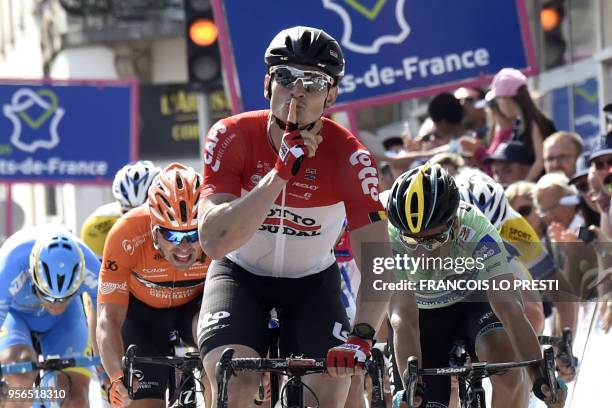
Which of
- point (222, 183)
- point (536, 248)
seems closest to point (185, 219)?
point (222, 183)

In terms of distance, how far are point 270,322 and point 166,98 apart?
106 ft

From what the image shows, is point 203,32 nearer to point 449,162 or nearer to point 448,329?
point 449,162

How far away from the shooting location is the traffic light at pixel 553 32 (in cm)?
1892

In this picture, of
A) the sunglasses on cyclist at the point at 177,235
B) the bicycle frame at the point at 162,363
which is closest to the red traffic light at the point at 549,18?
the sunglasses on cyclist at the point at 177,235

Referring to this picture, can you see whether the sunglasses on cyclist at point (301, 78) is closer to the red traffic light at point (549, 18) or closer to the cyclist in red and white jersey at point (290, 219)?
the cyclist in red and white jersey at point (290, 219)

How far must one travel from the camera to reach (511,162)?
39.5 feet

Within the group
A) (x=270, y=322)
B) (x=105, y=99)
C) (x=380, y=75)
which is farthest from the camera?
(x=105, y=99)

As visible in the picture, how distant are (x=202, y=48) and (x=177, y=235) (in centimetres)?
799

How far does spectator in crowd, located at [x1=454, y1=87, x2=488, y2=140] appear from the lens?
1325cm

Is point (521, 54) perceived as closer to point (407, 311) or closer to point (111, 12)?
point (407, 311)

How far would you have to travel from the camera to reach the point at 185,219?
7.88 meters

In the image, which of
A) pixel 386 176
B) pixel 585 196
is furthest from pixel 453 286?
pixel 386 176

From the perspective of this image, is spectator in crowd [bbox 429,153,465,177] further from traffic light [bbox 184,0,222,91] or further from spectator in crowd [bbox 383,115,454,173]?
traffic light [bbox 184,0,222,91]

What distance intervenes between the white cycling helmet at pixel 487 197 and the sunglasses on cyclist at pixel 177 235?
1838 mm
